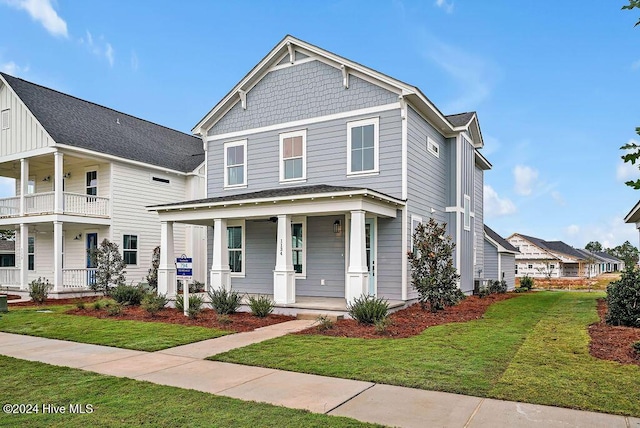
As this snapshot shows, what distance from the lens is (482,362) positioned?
22.1ft

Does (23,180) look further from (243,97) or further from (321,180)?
(321,180)

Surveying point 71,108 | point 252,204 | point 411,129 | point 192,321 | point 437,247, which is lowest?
point 192,321

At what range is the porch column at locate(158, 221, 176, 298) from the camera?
49.0 ft

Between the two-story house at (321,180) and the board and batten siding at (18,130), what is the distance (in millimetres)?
7055

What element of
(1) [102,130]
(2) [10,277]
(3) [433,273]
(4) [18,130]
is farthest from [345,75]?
(2) [10,277]

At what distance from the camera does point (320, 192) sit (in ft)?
39.0

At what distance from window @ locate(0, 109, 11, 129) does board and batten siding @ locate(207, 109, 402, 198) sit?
398 inches

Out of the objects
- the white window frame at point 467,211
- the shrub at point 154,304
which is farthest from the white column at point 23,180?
the white window frame at point 467,211

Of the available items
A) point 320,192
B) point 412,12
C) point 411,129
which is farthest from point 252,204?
point 412,12

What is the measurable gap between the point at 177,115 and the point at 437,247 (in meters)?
23.4

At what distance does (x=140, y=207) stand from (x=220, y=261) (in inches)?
374

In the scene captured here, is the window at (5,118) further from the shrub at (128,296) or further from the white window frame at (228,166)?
the shrub at (128,296)

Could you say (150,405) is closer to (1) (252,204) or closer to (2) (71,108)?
(1) (252,204)

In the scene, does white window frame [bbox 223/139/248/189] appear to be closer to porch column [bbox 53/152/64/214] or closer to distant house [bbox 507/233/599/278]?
porch column [bbox 53/152/64/214]
